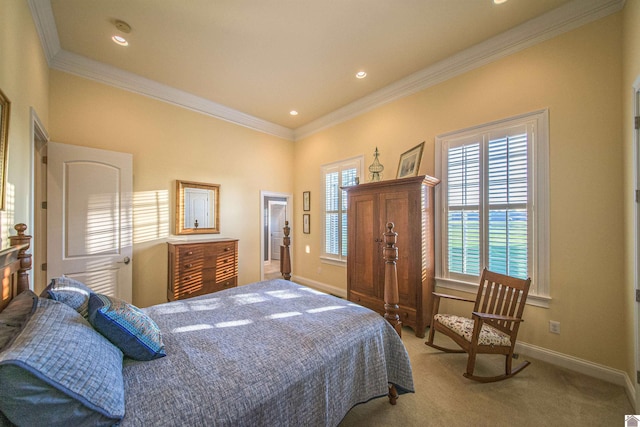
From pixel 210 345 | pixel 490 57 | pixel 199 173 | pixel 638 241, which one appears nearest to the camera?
pixel 210 345

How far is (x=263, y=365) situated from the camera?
121 cm

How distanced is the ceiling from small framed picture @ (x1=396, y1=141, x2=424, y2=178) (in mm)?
888

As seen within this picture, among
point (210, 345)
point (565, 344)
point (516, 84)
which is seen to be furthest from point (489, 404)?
point (516, 84)

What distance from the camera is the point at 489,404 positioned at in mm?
1841

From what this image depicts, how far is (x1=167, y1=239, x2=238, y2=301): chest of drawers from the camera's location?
11.0 ft

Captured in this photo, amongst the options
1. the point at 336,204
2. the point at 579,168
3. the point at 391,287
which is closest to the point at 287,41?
the point at 336,204

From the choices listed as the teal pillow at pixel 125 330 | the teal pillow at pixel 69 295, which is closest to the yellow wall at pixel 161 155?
the teal pillow at pixel 69 295

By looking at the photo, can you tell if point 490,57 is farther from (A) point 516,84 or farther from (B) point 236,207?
(B) point 236,207

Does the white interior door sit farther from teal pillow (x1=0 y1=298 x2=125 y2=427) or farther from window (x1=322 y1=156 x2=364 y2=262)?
window (x1=322 y1=156 x2=364 y2=262)

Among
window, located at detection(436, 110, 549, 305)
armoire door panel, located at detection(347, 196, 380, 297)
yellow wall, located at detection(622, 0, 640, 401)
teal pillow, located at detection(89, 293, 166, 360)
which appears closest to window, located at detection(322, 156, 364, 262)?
armoire door panel, located at detection(347, 196, 380, 297)

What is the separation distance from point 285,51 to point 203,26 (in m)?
0.87

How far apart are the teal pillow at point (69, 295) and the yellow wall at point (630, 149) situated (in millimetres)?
3580

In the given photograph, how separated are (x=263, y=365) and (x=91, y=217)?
10.1ft

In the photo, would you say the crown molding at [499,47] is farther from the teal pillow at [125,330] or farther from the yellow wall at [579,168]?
the teal pillow at [125,330]
